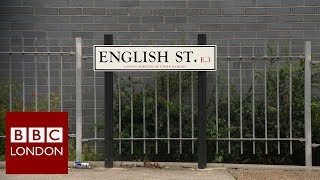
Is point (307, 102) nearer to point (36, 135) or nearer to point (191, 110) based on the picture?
point (191, 110)

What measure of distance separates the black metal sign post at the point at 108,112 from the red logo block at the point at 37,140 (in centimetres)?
154

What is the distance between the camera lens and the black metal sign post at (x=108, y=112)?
8.09m

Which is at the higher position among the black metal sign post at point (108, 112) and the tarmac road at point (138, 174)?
the black metal sign post at point (108, 112)

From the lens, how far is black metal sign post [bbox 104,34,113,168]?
809 cm

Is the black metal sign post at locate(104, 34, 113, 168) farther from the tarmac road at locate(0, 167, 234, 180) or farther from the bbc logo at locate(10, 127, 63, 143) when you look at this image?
the bbc logo at locate(10, 127, 63, 143)

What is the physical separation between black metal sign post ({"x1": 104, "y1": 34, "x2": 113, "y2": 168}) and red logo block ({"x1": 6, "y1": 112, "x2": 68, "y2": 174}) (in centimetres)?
154

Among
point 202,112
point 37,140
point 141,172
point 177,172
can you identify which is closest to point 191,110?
point 202,112

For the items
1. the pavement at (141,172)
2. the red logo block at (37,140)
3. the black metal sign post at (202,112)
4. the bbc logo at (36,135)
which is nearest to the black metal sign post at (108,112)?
the pavement at (141,172)

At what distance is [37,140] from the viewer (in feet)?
20.8

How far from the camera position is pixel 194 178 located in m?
7.45

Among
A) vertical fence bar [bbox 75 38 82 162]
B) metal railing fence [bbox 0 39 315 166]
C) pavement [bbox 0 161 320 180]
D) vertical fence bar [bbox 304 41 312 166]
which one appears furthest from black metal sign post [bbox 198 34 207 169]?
vertical fence bar [bbox 75 38 82 162]

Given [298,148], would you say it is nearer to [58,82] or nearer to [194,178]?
[194,178]

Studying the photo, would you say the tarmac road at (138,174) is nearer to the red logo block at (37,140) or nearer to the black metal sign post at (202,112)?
the black metal sign post at (202,112)

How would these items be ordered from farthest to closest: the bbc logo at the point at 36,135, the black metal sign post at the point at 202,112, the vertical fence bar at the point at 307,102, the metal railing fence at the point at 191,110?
the metal railing fence at the point at 191,110 → the vertical fence bar at the point at 307,102 → the black metal sign post at the point at 202,112 → the bbc logo at the point at 36,135
